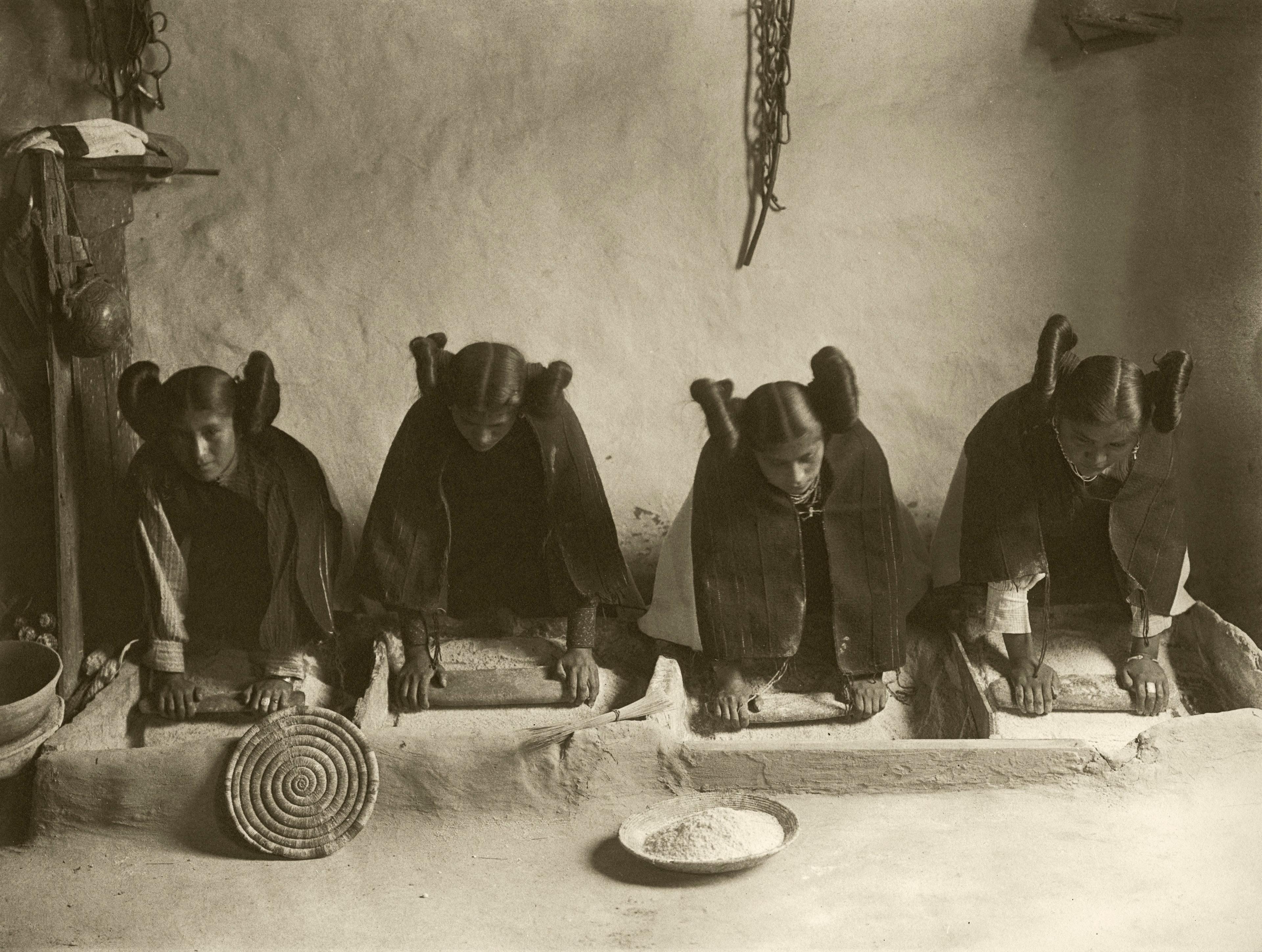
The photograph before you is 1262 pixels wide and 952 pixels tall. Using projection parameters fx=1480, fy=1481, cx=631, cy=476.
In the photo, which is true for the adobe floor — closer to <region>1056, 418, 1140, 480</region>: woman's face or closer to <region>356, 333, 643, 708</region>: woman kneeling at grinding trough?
Result: <region>356, 333, 643, 708</region>: woman kneeling at grinding trough

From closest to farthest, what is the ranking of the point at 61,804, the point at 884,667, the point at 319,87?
the point at 61,804
the point at 884,667
the point at 319,87

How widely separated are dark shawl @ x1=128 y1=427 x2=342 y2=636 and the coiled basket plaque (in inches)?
20.5

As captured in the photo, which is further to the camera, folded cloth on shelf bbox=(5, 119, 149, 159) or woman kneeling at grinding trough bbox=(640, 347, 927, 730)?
folded cloth on shelf bbox=(5, 119, 149, 159)

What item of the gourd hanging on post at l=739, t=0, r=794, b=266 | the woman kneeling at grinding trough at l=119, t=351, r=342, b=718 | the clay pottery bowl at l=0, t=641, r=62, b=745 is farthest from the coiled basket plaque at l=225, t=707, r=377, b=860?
the gourd hanging on post at l=739, t=0, r=794, b=266

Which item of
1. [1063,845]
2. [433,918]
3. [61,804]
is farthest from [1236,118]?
[61,804]

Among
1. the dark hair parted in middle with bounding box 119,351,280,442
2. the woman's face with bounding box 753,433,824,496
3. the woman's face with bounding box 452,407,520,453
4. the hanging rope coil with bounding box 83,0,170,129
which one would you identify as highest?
the hanging rope coil with bounding box 83,0,170,129

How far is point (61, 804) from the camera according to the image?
4410 millimetres

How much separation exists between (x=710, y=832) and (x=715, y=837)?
23mm

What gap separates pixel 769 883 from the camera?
4.03m

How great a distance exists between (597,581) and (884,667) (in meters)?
0.97

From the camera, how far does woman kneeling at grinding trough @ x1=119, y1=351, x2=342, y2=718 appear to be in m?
4.72

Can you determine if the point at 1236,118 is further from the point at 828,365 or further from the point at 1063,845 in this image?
the point at 1063,845

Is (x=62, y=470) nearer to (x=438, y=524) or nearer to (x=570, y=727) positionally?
(x=438, y=524)

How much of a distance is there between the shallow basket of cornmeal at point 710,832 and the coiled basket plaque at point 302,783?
0.79 metres
